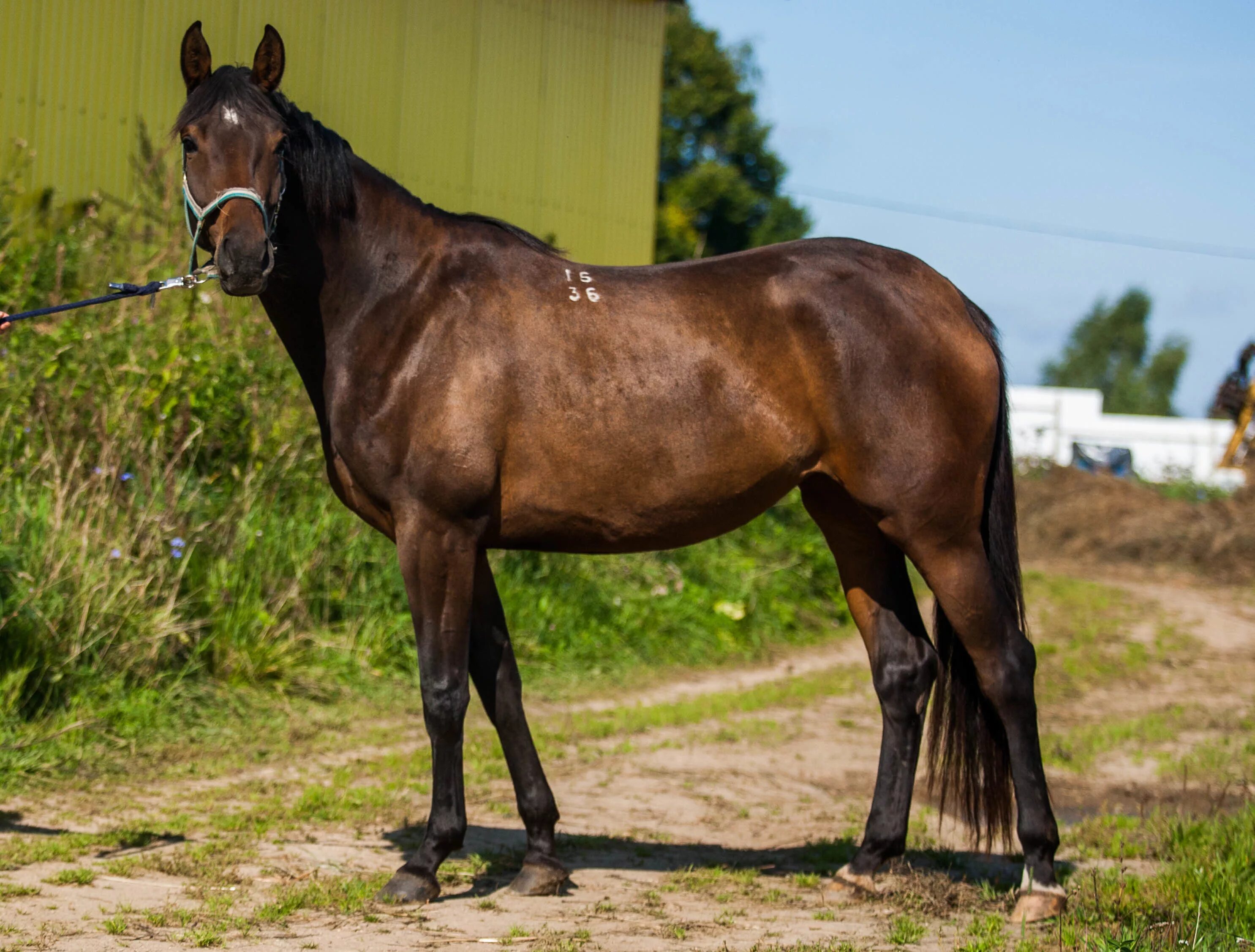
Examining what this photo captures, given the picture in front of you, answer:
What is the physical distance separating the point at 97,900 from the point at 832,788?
137 inches

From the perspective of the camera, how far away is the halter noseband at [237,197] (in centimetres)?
370

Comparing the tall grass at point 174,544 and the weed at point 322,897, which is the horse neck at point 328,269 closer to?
the weed at point 322,897

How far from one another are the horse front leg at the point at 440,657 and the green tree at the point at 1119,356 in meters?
78.8

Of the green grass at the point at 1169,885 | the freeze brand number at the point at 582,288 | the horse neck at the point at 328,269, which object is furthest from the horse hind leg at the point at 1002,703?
the horse neck at the point at 328,269

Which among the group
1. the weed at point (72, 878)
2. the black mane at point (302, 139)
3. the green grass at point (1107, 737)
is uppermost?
the black mane at point (302, 139)

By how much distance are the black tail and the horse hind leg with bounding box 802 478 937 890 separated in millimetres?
90

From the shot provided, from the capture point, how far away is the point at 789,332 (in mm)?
4195

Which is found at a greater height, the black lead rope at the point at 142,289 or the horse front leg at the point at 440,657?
the black lead rope at the point at 142,289

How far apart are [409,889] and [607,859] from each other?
959 millimetres

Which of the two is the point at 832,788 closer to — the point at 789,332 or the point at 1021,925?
the point at 1021,925

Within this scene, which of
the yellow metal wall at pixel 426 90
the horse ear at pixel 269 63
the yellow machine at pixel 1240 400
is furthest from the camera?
the yellow machine at pixel 1240 400

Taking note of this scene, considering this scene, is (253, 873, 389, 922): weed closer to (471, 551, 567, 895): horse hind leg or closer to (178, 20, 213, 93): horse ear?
(471, 551, 567, 895): horse hind leg

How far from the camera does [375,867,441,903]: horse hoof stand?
3.90 m

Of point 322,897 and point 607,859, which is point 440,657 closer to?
point 322,897
